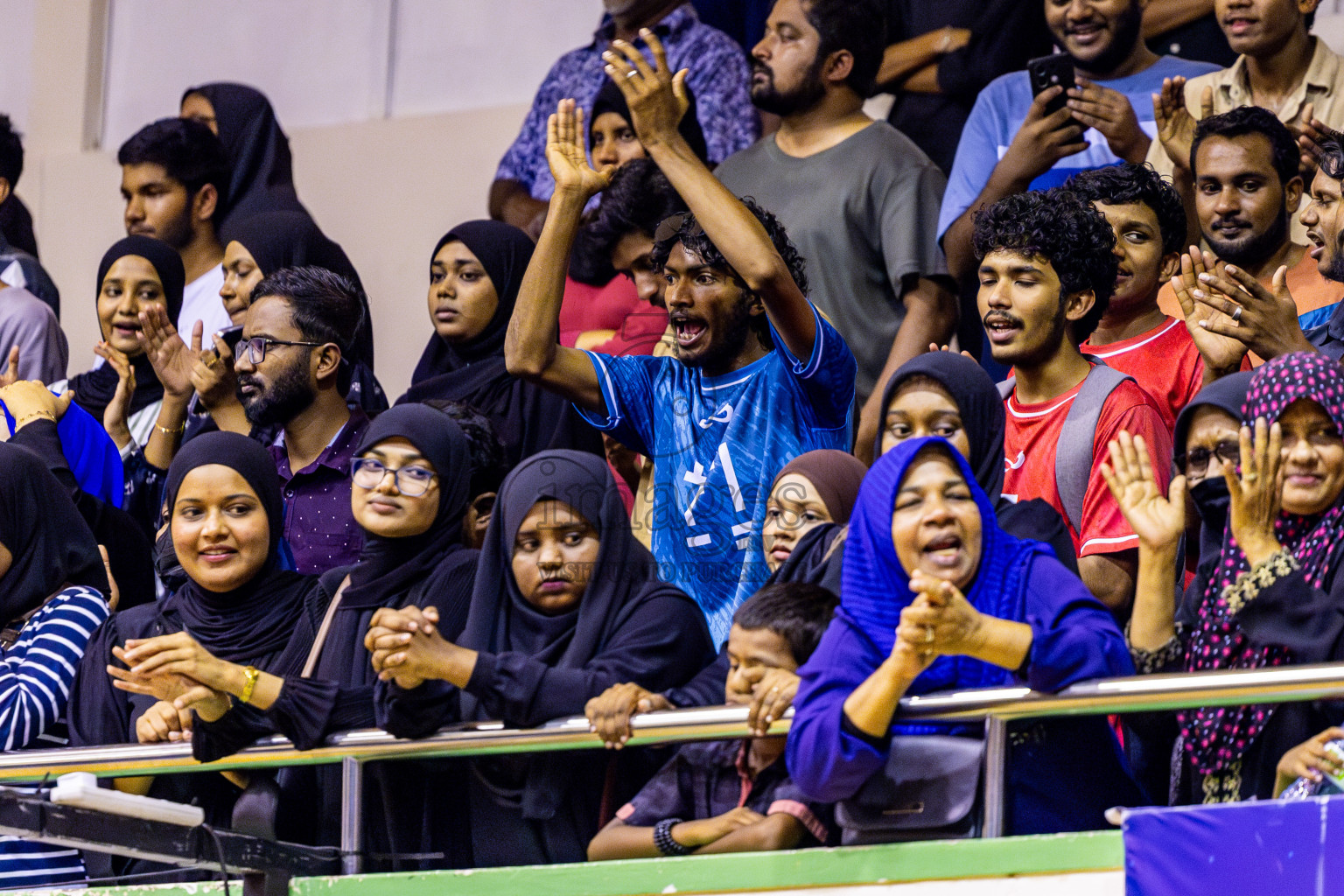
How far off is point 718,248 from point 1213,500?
130 centimetres

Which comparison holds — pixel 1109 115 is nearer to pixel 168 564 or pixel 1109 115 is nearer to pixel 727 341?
pixel 727 341

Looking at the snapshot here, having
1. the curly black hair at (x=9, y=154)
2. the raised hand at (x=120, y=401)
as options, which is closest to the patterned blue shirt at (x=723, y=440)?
the raised hand at (x=120, y=401)

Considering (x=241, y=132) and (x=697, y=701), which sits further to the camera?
(x=241, y=132)

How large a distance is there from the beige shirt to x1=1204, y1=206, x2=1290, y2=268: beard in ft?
1.20

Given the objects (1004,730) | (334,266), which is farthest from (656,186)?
(1004,730)

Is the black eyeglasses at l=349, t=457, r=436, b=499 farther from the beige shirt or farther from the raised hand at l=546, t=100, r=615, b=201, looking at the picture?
the beige shirt

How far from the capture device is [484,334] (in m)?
5.74

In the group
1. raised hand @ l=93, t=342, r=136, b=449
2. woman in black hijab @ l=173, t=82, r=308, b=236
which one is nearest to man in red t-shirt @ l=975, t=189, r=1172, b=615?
raised hand @ l=93, t=342, r=136, b=449

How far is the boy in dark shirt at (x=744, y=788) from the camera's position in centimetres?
358

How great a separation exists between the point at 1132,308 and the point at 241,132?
12.2 feet

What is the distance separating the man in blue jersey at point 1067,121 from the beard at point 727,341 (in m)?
0.89

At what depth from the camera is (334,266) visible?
244 inches

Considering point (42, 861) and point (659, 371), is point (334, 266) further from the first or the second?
point (42, 861)

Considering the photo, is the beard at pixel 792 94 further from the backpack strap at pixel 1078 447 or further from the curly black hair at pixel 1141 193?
the backpack strap at pixel 1078 447
